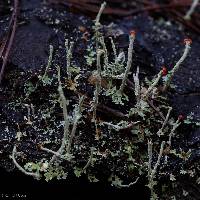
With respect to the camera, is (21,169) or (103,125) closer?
(21,169)

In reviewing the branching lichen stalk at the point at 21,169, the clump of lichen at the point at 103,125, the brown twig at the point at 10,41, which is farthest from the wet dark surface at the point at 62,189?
the brown twig at the point at 10,41

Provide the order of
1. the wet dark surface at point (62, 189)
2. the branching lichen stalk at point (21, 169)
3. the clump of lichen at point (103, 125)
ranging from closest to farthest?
the branching lichen stalk at point (21, 169), the clump of lichen at point (103, 125), the wet dark surface at point (62, 189)

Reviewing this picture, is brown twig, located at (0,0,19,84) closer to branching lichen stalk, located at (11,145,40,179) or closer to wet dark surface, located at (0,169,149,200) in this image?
branching lichen stalk, located at (11,145,40,179)

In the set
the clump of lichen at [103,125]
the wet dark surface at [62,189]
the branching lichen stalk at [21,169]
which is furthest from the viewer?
the wet dark surface at [62,189]

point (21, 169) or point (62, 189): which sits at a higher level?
point (21, 169)

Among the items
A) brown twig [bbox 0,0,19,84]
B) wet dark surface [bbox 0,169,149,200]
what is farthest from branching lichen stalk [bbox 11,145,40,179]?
brown twig [bbox 0,0,19,84]

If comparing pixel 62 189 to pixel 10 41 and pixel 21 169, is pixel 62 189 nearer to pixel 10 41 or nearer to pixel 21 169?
pixel 21 169

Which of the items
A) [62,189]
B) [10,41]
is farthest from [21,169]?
[10,41]

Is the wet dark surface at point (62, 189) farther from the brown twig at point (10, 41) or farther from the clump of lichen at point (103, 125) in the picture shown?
the brown twig at point (10, 41)

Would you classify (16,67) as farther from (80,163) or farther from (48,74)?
(80,163)

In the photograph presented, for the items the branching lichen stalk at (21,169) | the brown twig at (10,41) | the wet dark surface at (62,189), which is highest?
the brown twig at (10,41)
